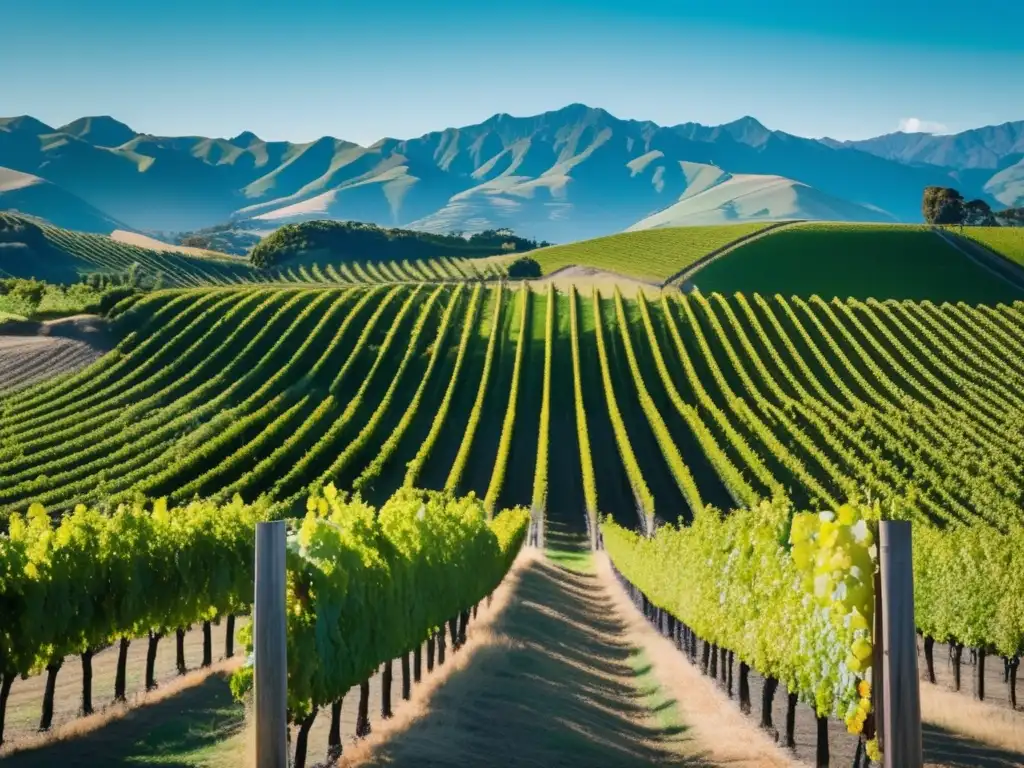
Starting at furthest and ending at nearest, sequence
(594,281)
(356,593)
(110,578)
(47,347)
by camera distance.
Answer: (594,281) → (47,347) → (110,578) → (356,593)

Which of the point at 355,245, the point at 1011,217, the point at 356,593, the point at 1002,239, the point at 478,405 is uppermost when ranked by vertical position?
the point at 1011,217

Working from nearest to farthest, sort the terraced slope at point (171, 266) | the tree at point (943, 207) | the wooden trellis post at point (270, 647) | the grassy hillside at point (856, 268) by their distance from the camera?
the wooden trellis post at point (270, 647)
the grassy hillside at point (856, 268)
the tree at point (943, 207)
the terraced slope at point (171, 266)

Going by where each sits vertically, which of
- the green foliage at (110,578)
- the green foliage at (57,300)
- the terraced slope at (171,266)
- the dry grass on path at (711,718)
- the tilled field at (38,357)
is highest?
the terraced slope at (171,266)

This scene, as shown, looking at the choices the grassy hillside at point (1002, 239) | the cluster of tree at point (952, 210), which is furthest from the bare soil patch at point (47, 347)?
the cluster of tree at point (952, 210)

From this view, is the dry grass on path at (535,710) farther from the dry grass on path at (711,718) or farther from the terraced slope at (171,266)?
the terraced slope at (171,266)

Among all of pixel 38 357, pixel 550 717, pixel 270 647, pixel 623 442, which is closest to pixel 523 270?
pixel 623 442

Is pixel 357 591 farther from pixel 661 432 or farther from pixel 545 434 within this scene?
pixel 545 434

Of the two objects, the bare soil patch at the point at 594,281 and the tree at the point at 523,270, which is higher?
the tree at the point at 523,270

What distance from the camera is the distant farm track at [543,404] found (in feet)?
224

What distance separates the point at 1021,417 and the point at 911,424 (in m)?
8.10

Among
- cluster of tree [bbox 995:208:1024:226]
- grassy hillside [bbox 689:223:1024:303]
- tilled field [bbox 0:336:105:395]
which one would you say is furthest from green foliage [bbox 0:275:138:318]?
cluster of tree [bbox 995:208:1024:226]

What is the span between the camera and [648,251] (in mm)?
148000

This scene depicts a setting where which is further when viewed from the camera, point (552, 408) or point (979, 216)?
point (979, 216)

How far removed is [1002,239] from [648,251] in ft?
146
